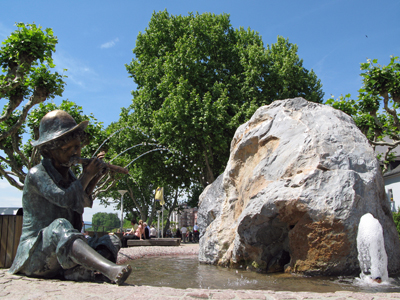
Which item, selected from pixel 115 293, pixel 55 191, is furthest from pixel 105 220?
pixel 115 293

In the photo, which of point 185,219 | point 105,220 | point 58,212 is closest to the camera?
point 58,212

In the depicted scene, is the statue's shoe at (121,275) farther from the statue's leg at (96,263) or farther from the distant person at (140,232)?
the distant person at (140,232)

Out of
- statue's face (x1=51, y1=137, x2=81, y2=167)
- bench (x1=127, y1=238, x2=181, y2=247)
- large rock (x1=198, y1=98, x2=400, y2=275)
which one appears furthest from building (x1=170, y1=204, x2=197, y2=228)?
statue's face (x1=51, y1=137, x2=81, y2=167)

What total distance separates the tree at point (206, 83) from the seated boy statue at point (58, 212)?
13.3 meters

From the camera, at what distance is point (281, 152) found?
6344mm

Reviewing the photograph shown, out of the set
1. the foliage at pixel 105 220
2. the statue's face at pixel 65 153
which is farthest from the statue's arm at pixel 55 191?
the foliage at pixel 105 220

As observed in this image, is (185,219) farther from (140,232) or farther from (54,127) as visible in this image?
(54,127)

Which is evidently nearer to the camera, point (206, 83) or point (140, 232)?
point (140, 232)

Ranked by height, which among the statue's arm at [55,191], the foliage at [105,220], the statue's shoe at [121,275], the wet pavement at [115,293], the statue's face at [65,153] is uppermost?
the statue's face at [65,153]

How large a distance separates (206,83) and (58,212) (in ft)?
51.3

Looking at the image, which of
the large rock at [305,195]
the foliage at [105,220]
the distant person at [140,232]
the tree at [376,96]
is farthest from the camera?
the foliage at [105,220]

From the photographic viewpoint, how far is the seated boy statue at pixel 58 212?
10.4 feet

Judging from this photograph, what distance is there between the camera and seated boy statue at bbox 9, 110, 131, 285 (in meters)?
3.18

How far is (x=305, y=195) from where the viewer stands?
17.3 feet
